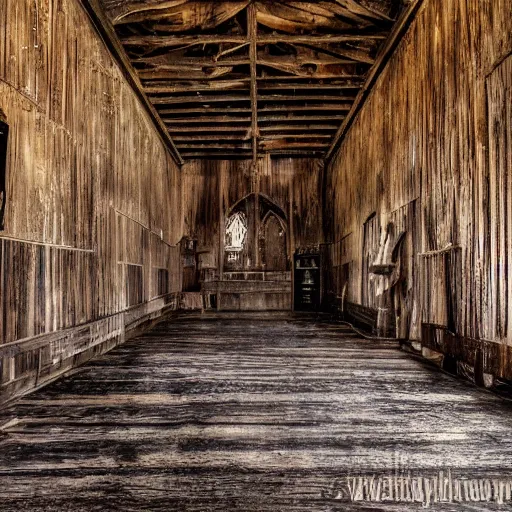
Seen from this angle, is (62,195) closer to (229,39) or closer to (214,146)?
(229,39)

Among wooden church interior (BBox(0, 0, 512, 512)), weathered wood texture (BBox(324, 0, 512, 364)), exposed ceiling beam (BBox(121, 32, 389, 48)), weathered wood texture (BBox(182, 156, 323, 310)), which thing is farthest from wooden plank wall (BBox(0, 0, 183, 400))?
weathered wood texture (BBox(182, 156, 323, 310))

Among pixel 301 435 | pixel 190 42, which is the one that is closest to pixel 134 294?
pixel 190 42

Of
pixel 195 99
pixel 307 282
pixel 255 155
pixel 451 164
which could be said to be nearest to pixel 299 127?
pixel 255 155

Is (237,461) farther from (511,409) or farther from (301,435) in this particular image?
(511,409)

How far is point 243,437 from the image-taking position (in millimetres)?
2459

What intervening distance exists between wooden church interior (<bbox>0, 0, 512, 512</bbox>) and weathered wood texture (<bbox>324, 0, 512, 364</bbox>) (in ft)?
0.08

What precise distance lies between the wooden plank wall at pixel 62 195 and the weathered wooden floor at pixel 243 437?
64 centimetres

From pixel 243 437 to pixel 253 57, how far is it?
248 inches

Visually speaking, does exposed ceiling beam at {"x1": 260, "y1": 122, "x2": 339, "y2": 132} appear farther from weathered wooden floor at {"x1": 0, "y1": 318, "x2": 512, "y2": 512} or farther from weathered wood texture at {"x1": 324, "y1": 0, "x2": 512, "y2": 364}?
weathered wooden floor at {"x1": 0, "y1": 318, "x2": 512, "y2": 512}

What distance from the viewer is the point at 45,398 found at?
331 cm

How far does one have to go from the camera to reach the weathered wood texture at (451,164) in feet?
10.8

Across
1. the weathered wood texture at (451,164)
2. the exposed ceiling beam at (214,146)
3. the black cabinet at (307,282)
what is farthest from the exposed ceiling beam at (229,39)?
the black cabinet at (307,282)

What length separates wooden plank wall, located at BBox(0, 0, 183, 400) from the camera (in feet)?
11.0

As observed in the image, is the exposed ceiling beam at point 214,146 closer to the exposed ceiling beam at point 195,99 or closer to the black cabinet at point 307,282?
the exposed ceiling beam at point 195,99
